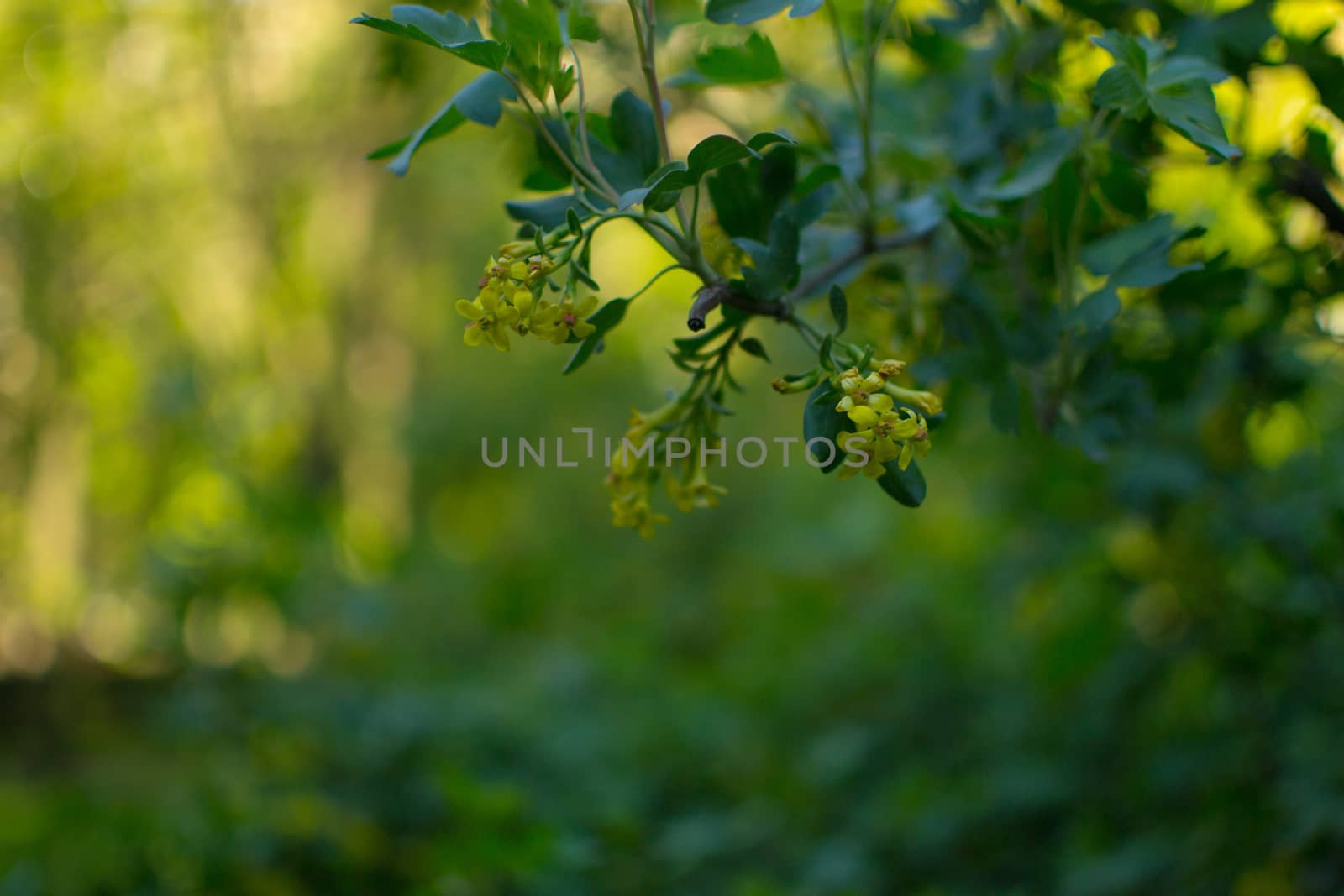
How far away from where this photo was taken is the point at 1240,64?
2.60 ft

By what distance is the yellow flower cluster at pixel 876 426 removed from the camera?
51 centimetres

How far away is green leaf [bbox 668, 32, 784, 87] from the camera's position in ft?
2.15

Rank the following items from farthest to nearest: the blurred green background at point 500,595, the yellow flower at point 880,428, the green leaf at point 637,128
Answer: the blurred green background at point 500,595
the green leaf at point 637,128
the yellow flower at point 880,428

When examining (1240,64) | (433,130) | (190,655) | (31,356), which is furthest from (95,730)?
(1240,64)

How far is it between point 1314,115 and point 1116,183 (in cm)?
27

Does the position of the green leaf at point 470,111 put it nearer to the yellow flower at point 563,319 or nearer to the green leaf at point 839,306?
the yellow flower at point 563,319

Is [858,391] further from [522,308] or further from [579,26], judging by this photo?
[579,26]

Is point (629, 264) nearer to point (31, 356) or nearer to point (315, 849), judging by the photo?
point (31, 356)

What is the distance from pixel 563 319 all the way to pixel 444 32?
0.56ft

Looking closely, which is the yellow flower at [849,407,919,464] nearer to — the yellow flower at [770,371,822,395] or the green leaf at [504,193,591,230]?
the yellow flower at [770,371,822,395]

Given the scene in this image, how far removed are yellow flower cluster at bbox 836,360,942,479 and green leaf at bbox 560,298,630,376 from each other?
5.4 inches

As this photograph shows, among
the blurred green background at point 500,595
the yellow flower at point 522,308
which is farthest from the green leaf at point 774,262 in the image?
the blurred green background at point 500,595

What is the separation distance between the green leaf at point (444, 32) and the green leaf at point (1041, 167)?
351 millimetres

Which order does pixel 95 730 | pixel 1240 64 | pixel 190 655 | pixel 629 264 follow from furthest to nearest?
pixel 629 264, pixel 95 730, pixel 190 655, pixel 1240 64
